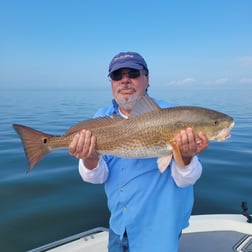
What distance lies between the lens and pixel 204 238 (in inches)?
196

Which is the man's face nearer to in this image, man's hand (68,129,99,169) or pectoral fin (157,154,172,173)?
man's hand (68,129,99,169)

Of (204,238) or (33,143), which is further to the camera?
(204,238)

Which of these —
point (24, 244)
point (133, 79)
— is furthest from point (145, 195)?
point (24, 244)

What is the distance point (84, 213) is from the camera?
6.82 meters

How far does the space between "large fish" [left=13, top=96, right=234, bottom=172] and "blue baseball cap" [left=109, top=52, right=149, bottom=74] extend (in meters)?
0.55

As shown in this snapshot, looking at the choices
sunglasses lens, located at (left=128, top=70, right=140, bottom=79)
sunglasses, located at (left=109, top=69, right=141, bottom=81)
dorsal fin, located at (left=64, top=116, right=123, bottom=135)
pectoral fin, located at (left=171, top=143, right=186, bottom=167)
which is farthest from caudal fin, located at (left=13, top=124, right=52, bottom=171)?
pectoral fin, located at (left=171, top=143, right=186, bottom=167)

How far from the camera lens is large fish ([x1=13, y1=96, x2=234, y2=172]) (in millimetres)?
3303

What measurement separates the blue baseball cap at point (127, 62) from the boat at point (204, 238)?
2.64 meters

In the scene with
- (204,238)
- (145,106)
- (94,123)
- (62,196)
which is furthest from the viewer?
(62,196)

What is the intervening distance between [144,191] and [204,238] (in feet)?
7.19

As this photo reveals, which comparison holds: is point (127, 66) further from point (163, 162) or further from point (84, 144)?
point (163, 162)

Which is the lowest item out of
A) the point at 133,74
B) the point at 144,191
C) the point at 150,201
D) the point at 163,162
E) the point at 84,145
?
the point at 150,201

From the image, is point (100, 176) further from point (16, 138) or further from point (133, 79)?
point (16, 138)

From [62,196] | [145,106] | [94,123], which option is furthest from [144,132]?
[62,196]
